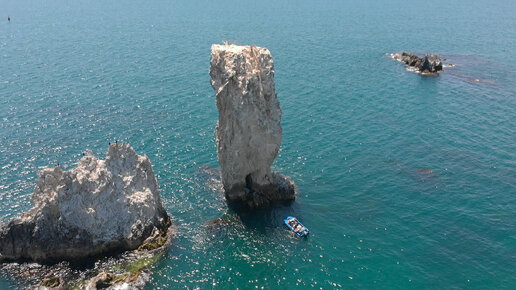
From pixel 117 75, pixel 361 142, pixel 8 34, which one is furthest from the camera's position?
pixel 8 34

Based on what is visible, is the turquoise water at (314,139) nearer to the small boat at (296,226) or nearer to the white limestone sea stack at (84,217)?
the small boat at (296,226)

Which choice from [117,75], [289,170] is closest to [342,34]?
→ [117,75]

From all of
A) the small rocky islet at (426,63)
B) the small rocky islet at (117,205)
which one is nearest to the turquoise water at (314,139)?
the small rocky islet at (426,63)

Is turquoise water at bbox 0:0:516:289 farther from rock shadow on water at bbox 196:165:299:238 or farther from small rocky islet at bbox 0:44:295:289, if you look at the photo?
small rocky islet at bbox 0:44:295:289

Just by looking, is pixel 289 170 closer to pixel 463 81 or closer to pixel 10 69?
pixel 463 81

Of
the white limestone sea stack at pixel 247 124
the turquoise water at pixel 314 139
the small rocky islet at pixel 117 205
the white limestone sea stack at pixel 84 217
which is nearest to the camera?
the small rocky islet at pixel 117 205

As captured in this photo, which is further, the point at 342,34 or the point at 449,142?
the point at 342,34

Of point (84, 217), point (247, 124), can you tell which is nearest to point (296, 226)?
point (247, 124)
